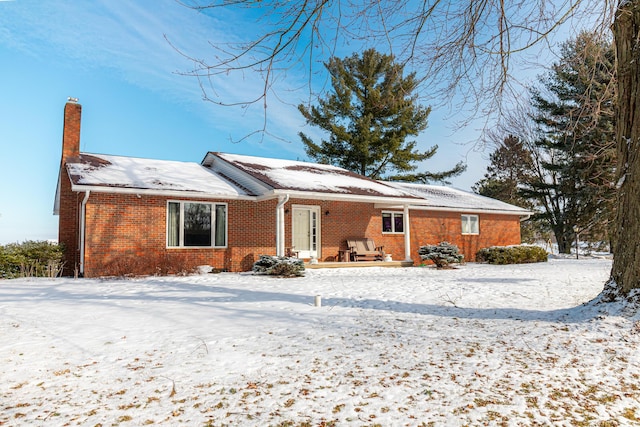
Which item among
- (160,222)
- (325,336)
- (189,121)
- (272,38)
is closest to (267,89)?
(272,38)

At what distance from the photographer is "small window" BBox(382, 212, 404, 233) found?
18938 millimetres

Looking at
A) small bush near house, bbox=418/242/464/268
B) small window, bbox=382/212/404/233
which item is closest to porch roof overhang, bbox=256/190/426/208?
small window, bbox=382/212/404/233

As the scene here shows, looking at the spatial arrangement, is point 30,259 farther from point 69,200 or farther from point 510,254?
point 510,254

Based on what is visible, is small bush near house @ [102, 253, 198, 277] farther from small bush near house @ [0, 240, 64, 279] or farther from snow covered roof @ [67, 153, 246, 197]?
snow covered roof @ [67, 153, 246, 197]

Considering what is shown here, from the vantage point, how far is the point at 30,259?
41.0ft

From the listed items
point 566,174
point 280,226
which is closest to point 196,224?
point 280,226

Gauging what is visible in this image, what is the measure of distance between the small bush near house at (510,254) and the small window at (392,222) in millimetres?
4401

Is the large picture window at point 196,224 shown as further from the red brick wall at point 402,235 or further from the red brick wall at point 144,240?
the red brick wall at point 402,235

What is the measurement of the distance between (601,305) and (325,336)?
14.3 feet

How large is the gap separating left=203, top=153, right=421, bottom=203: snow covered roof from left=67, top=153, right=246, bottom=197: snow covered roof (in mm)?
1017

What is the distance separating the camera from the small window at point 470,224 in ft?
71.1

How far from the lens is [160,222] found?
535 inches

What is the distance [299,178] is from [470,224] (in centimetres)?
1035

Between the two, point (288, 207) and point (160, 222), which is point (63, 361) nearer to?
point (160, 222)
